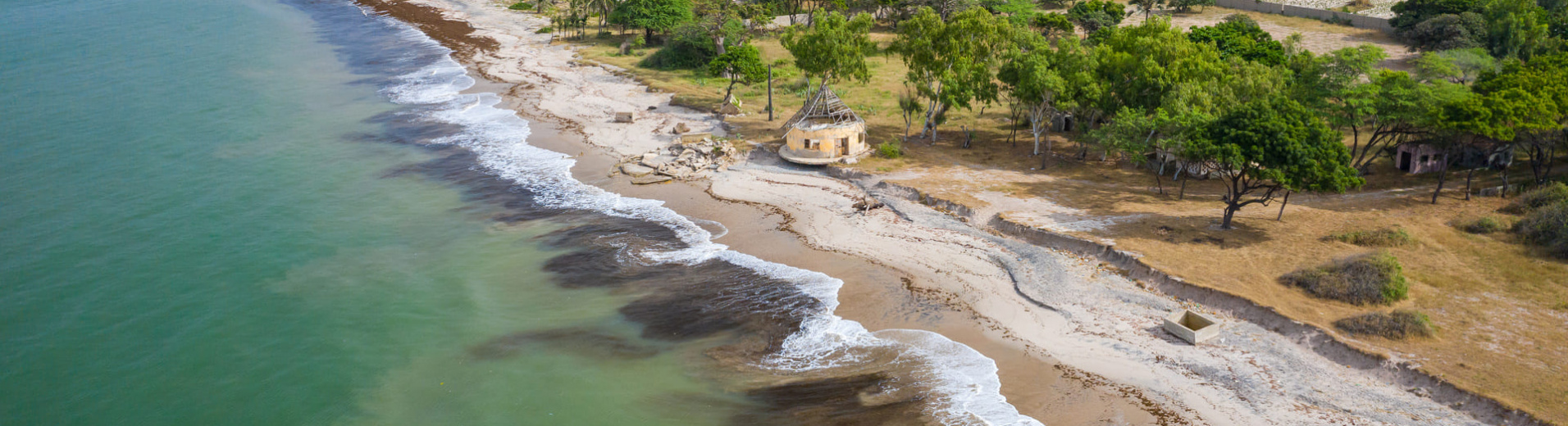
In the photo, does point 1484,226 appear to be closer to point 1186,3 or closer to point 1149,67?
point 1149,67

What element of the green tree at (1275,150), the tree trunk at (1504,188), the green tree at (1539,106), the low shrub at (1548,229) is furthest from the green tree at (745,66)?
the low shrub at (1548,229)

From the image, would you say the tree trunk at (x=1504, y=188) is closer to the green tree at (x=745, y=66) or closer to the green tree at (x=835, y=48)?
the green tree at (x=835, y=48)

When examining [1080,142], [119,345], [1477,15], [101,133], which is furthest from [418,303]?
[1477,15]

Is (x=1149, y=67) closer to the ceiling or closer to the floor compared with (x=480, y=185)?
closer to the ceiling

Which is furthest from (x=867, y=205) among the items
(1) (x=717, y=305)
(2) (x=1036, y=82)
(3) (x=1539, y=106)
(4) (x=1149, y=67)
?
(3) (x=1539, y=106)

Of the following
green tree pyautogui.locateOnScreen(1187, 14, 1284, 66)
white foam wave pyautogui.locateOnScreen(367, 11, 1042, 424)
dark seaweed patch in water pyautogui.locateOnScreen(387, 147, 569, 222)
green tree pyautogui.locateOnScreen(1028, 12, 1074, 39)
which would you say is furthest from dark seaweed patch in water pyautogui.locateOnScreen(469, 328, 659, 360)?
green tree pyautogui.locateOnScreen(1028, 12, 1074, 39)

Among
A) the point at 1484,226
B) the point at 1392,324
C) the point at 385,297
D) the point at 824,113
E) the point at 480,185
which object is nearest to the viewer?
the point at 1392,324
